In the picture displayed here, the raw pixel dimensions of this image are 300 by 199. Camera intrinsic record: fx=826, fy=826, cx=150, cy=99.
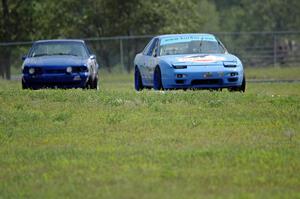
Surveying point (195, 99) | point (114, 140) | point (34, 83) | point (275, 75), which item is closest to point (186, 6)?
point (275, 75)

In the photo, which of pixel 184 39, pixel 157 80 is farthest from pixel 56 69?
pixel 184 39

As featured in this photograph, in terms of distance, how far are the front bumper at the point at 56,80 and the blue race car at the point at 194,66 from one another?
2.08 m

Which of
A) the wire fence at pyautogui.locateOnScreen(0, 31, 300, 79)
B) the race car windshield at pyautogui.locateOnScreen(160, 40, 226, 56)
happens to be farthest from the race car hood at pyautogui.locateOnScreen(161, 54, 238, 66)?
the wire fence at pyautogui.locateOnScreen(0, 31, 300, 79)

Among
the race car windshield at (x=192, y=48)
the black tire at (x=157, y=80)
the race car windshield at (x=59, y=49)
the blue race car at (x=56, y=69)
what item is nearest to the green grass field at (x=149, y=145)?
the black tire at (x=157, y=80)

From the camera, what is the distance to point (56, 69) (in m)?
20.0

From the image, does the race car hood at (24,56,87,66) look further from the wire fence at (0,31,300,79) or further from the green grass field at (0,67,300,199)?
the wire fence at (0,31,300,79)

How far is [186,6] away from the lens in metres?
51.5

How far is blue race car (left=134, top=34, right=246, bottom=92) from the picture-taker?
57.3ft

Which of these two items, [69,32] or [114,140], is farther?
[69,32]

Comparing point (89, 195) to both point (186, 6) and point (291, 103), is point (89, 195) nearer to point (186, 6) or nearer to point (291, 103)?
point (291, 103)

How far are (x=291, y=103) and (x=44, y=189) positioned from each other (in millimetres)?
6879

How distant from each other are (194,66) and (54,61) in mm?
4184

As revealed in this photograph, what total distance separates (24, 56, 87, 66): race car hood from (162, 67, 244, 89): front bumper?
3.35m

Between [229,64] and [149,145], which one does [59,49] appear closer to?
[229,64]
